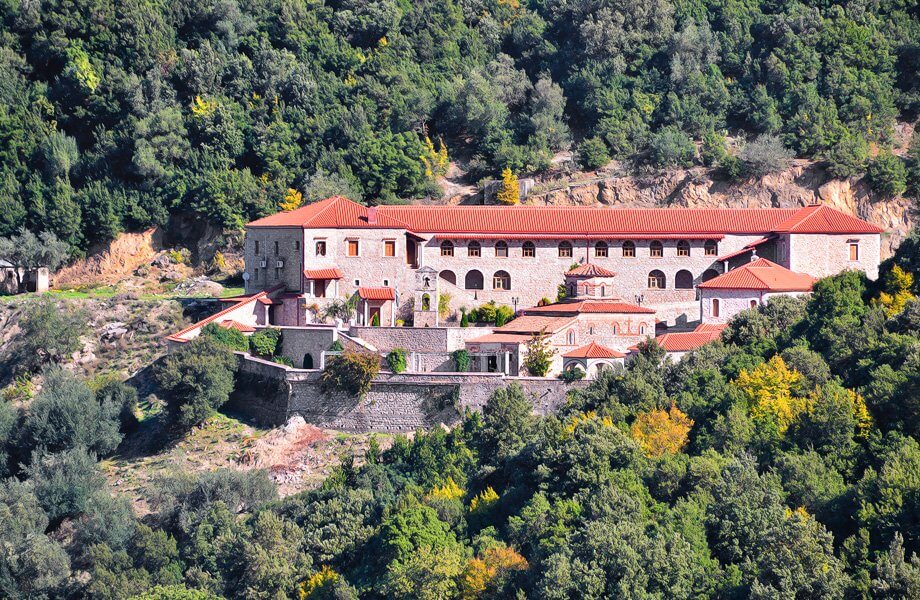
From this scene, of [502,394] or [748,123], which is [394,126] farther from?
[502,394]

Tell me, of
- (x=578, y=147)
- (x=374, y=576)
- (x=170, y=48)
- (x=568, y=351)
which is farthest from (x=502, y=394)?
(x=170, y=48)

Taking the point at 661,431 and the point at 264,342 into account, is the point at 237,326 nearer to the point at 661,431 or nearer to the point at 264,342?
the point at 264,342

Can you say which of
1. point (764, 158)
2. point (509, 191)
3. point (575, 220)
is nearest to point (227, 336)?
point (575, 220)

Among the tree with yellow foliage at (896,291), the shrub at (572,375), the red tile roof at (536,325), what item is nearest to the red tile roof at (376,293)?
the red tile roof at (536,325)

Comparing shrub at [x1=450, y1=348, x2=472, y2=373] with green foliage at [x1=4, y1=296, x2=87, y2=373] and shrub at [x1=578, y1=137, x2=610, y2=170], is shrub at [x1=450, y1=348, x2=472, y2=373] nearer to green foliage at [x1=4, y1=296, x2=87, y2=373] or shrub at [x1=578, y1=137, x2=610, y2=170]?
green foliage at [x1=4, y1=296, x2=87, y2=373]

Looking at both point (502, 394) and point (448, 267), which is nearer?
point (502, 394)
